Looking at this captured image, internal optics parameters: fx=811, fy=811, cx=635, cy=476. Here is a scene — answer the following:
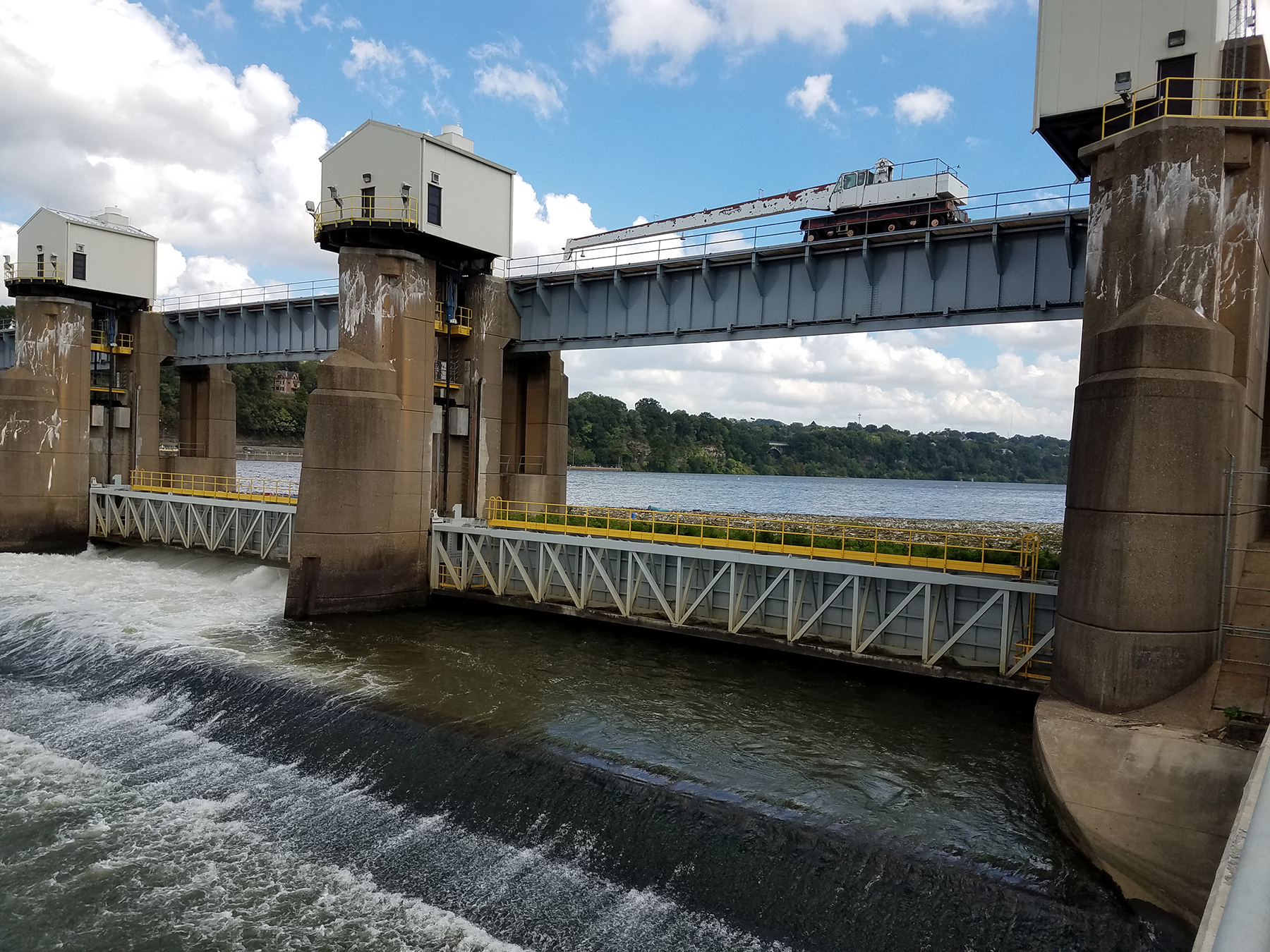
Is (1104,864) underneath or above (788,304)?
underneath

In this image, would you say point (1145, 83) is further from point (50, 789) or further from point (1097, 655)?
point (50, 789)

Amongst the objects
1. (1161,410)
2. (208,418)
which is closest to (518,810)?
(1161,410)

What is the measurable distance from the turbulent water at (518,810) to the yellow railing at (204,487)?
1477 cm

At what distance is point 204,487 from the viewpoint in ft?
120

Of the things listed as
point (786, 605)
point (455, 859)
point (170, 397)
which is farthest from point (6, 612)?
point (170, 397)

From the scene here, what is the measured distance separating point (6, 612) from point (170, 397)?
9985 centimetres

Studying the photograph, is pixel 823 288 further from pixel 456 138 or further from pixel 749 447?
pixel 749 447

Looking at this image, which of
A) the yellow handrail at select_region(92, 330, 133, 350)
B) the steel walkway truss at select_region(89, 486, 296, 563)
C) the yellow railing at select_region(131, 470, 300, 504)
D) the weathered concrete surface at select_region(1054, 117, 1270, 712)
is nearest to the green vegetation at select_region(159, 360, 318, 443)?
the yellow handrail at select_region(92, 330, 133, 350)

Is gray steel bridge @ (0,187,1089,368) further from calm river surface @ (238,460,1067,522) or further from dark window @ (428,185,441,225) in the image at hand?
Result: calm river surface @ (238,460,1067,522)

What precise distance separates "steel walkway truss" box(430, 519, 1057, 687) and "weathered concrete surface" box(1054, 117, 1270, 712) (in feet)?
15.1

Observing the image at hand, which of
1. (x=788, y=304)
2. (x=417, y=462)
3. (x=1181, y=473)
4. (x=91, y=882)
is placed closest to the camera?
(x=91, y=882)

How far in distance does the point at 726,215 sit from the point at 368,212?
22569 millimetres

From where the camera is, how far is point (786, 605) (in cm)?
2069

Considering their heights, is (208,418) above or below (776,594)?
above
